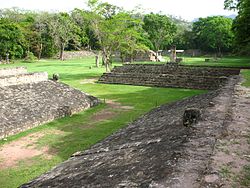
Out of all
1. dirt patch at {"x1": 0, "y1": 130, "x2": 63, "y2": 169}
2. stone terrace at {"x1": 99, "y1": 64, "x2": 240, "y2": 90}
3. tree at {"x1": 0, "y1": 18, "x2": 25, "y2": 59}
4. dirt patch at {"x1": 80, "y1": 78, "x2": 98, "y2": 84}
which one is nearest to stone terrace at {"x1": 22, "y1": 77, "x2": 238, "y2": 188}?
dirt patch at {"x1": 0, "y1": 130, "x2": 63, "y2": 169}

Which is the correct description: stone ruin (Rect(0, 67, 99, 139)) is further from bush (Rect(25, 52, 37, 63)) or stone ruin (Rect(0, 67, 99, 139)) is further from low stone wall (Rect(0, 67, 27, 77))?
bush (Rect(25, 52, 37, 63))

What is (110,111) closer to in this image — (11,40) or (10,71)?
(10,71)

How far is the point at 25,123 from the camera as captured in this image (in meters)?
14.4

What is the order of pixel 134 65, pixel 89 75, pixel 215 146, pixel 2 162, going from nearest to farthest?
pixel 215 146 < pixel 2 162 < pixel 134 65 < pixel 89 75

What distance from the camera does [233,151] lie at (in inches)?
232

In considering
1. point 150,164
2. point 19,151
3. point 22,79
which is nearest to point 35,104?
point 22,79

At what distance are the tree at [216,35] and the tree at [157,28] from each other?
328 inches

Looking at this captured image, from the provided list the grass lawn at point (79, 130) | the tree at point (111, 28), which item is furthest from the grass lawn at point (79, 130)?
the tree at point (111, 28)

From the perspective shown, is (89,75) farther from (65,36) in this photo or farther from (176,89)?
(65,36)

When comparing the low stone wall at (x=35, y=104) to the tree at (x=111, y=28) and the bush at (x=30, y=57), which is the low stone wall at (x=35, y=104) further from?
the bush at (x=30, y=57)

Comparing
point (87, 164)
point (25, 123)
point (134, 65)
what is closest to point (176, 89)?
point (134, 65)

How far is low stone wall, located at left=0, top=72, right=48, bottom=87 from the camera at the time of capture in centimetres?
1708

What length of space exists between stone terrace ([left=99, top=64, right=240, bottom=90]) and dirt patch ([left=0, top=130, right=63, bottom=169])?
17.4 meters

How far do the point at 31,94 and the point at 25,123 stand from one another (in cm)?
329
